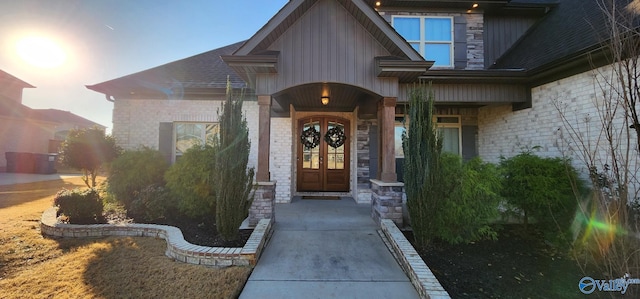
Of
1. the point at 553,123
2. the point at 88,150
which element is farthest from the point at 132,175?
the point at 553,123

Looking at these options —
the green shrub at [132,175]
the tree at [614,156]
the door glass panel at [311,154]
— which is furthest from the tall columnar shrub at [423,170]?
the green shrub at [132,175]

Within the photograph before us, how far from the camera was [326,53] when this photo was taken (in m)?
4.88

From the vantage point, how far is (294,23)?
493 centimetres

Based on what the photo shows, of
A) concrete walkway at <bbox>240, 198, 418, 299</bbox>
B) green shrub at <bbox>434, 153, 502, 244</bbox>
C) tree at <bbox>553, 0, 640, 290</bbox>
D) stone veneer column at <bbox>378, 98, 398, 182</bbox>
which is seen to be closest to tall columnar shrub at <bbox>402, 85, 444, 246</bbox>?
green shrub at <bbox>434, 153, 502, 244</bbox>

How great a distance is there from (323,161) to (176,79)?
486 centimetres

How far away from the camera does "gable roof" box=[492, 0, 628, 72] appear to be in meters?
4.81

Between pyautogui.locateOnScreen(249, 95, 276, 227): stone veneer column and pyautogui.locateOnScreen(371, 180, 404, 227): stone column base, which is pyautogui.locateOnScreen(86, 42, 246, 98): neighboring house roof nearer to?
pyautogui.locateOnScreen(249, 95, 276, 227): stone veneer column

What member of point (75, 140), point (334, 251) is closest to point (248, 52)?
point (334, 251)

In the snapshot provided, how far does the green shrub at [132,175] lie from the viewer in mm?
5512

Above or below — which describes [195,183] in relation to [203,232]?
above

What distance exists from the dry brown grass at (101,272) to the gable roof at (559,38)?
673 cm

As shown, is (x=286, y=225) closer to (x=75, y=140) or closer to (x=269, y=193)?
(x=269, y=193)

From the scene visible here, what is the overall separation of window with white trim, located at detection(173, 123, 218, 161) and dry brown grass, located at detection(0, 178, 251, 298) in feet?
10.8

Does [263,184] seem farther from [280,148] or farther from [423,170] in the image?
[423,170]
